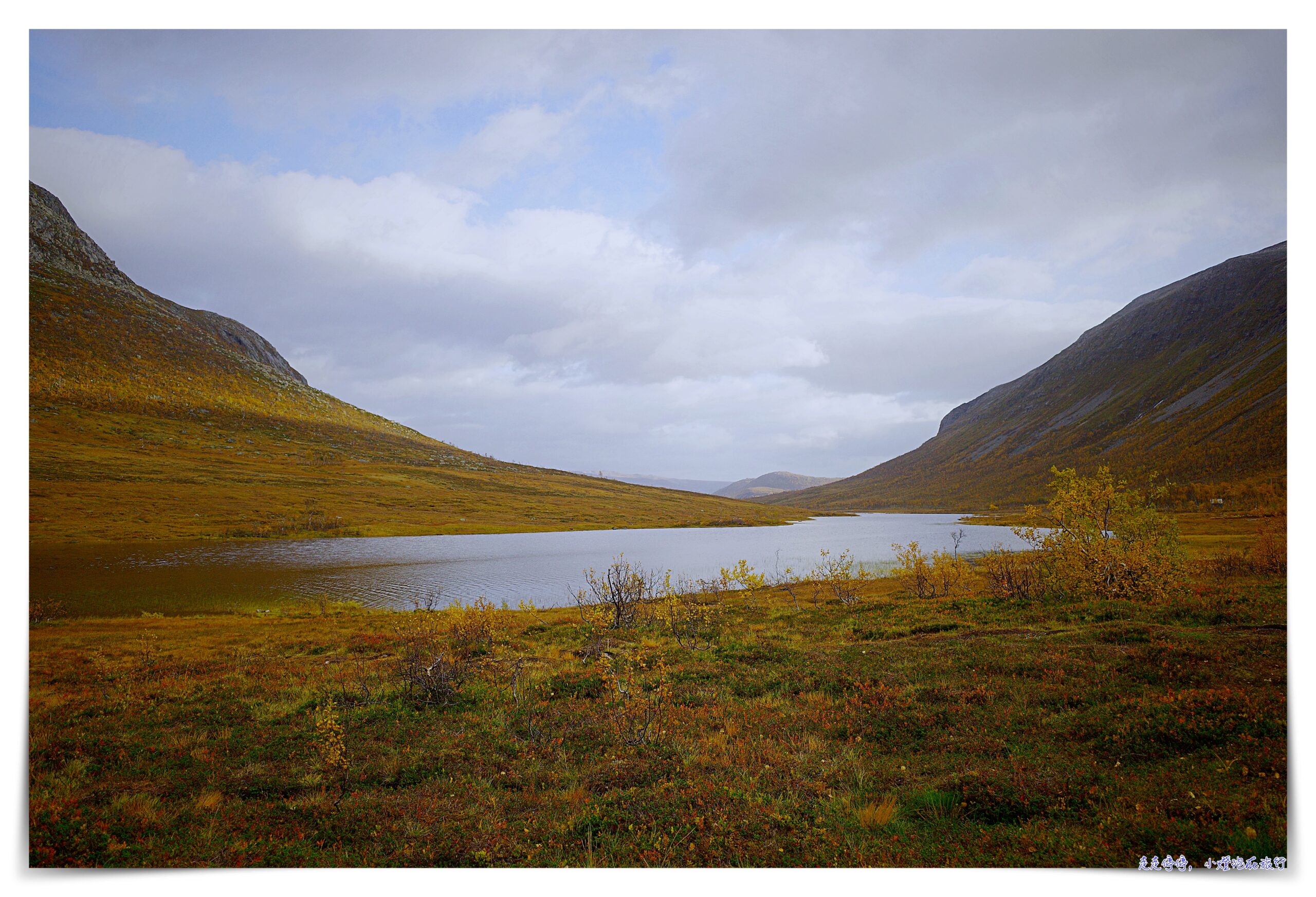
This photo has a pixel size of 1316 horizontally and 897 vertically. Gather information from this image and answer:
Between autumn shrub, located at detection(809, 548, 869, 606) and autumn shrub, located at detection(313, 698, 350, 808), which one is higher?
autumn shrub, located at detection(313, 698, 350, 808)

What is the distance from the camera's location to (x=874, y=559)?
6100cm

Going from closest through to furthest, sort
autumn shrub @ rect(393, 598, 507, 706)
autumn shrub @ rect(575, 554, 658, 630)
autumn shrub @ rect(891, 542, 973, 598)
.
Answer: autumn shrub @ rect(393, 598, 507, 706), autumn shrub @ rect(575, 554, 658, 630), autumn shrub @ rect(891, 542, 973, 598)

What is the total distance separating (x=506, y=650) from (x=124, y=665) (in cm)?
1131

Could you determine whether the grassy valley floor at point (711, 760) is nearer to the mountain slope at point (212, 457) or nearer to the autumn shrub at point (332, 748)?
the autumn shrub at point (332, 748)

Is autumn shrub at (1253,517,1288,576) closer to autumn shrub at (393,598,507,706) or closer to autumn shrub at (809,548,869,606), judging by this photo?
autumn shrub at (809,548,869,606)

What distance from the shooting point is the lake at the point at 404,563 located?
36.5m

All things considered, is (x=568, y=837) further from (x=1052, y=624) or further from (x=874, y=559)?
(x=874, y=559)

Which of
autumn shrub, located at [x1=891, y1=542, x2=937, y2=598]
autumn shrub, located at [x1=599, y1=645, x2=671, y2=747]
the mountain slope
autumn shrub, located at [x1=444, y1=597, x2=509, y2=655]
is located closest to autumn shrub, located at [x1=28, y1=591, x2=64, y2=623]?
the mountain slope

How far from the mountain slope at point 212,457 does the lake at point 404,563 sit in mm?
5034

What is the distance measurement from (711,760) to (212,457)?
376 feet

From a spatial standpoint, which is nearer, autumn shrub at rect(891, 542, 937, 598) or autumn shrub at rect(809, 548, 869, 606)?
autumn shrub at rect(891, 542, 937, 598)

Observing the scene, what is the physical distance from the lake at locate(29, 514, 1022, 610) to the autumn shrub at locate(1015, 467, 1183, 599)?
96.5 ft

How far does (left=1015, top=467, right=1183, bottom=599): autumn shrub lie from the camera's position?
21891 mm
